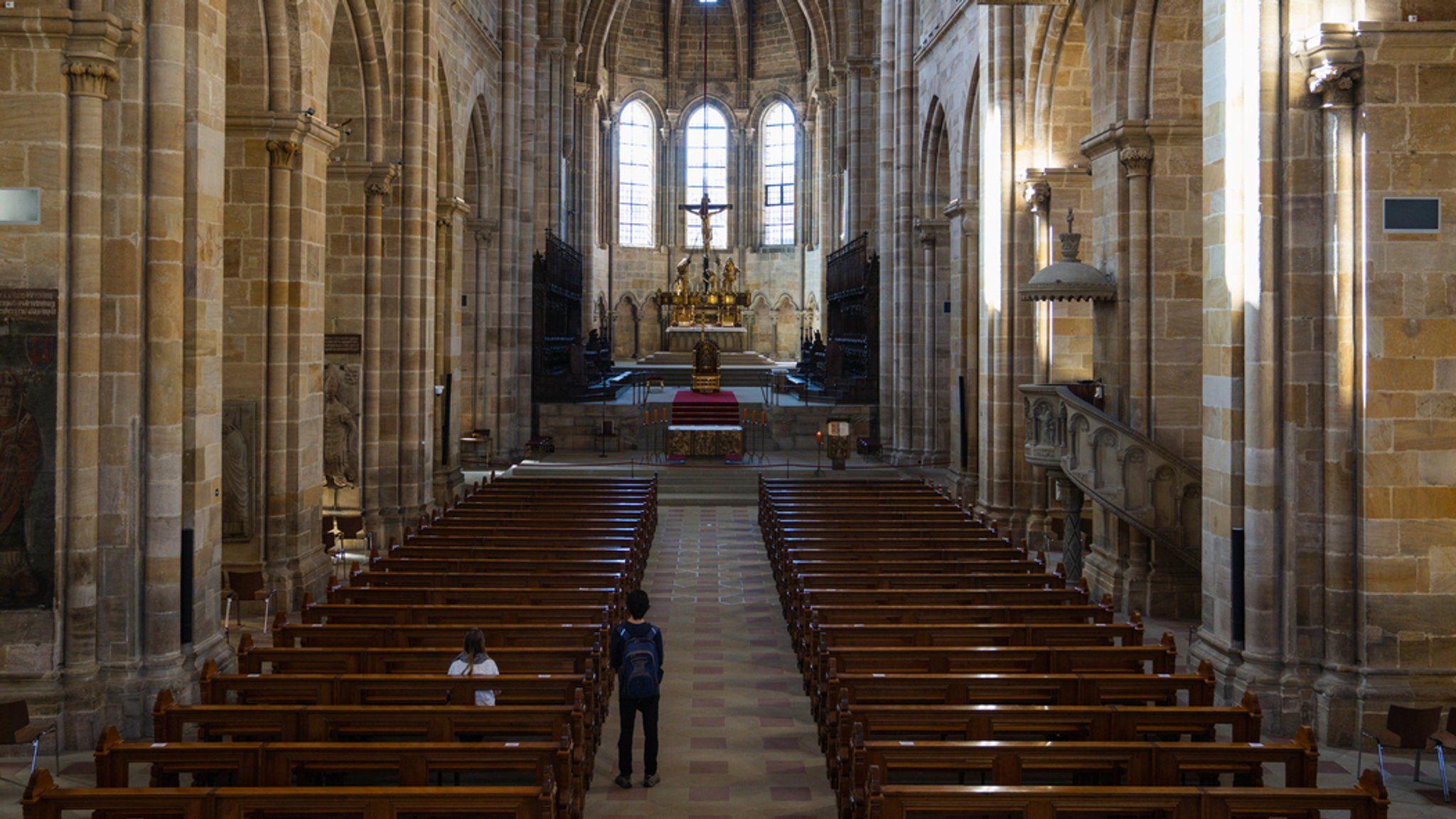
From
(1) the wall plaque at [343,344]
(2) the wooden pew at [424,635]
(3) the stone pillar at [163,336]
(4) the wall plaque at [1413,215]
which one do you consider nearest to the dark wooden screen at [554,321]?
(1) the wall plaque at [343,344]

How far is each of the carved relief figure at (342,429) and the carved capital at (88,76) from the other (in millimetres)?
9353

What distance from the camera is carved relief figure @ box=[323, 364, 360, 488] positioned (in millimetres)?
19641

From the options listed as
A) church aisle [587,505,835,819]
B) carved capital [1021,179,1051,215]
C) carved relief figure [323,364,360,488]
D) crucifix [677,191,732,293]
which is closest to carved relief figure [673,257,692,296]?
crucifix [677,191,732,293]

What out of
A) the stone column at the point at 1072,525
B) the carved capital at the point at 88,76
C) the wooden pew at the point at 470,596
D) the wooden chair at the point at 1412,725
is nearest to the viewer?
the wooden chair at the point at 1412,725

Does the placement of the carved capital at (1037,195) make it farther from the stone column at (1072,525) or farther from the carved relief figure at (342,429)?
the carved relief figure at (342,429)

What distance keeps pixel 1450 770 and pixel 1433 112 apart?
5373 millimetres

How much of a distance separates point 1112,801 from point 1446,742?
150 inches

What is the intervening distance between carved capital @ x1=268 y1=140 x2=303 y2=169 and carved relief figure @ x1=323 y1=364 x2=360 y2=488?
532 cm

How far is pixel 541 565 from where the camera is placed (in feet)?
47.3

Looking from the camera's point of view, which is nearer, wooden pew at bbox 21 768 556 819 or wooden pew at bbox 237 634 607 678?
wooden pew at bbox 21 768 556 819

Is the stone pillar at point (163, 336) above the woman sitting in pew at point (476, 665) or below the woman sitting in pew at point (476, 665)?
above

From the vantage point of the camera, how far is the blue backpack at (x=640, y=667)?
9242 mm

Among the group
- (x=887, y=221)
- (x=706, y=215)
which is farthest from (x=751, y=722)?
(x=706, y=215)

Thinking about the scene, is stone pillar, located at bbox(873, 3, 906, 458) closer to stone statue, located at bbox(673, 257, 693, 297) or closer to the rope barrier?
the rope barrier
